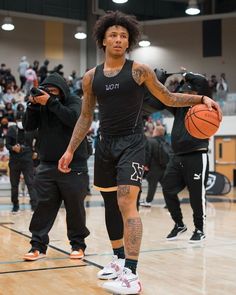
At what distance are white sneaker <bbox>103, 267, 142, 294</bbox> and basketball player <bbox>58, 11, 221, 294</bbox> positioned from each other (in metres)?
0.01

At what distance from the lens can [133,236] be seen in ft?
12.9

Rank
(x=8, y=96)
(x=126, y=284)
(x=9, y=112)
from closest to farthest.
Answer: (x=126, y=284)
(x=9, y=112)
(x=8, y=96)

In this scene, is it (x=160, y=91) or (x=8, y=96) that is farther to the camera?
(x=8, y=96)

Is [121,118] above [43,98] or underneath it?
underneath

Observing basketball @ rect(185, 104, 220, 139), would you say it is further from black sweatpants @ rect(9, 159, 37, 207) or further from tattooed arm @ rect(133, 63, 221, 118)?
black sweatpants @ rect(9, 159, 37, 207)

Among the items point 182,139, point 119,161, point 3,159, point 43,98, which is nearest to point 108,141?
point 119,161

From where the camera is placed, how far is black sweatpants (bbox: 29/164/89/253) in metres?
5.41

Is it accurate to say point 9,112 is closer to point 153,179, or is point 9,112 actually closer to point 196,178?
point 153,179

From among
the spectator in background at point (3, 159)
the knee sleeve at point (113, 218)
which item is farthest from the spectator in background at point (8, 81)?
the knee sleeve at point (113, 218)

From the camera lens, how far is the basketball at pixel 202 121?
434 cm

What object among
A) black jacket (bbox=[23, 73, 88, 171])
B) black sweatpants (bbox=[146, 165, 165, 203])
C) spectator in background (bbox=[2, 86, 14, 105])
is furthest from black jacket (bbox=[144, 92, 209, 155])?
spectator in background (bbox=[2, 86, 14, 105])

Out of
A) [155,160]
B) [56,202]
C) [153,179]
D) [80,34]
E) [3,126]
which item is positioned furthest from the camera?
[80,34]

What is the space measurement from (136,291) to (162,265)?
3.84ft

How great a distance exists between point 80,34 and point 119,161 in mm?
22052
